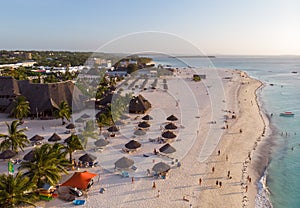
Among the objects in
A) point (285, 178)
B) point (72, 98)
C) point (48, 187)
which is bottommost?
point (285, 178)

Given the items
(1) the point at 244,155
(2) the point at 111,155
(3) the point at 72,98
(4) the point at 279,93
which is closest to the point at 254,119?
(1) the point at 244,155

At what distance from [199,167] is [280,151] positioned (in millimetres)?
9943

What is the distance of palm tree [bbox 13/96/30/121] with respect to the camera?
89.6ft

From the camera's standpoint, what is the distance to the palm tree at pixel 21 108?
2732cm

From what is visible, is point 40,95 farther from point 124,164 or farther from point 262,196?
point 262,196

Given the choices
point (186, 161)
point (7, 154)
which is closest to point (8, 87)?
point (7, 154)

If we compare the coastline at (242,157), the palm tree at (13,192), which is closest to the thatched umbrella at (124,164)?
the coastline at (242,157)

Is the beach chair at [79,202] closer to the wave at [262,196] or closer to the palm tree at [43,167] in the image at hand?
the palm tree at [43,167]

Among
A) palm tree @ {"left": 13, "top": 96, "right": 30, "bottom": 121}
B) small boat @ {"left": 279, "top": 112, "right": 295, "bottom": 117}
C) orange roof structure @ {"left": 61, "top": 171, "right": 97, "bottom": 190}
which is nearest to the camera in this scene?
orange roof structure @ {"left": 61, "top": 171, "right": 97, "bottom": 190}

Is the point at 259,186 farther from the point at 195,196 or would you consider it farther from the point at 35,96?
the point at 35,96

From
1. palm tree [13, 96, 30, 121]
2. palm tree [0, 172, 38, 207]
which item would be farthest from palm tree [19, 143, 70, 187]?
palm tree [13, 96, 30, 121]

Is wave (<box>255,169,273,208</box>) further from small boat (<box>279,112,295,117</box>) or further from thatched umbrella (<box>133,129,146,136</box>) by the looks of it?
small boat (<box>279,112,295,117</box>)

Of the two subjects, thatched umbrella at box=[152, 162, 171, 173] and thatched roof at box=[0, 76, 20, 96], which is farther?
thatched roof at box=[0, 76, 20, 96]

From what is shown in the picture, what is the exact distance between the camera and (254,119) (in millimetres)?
33562
